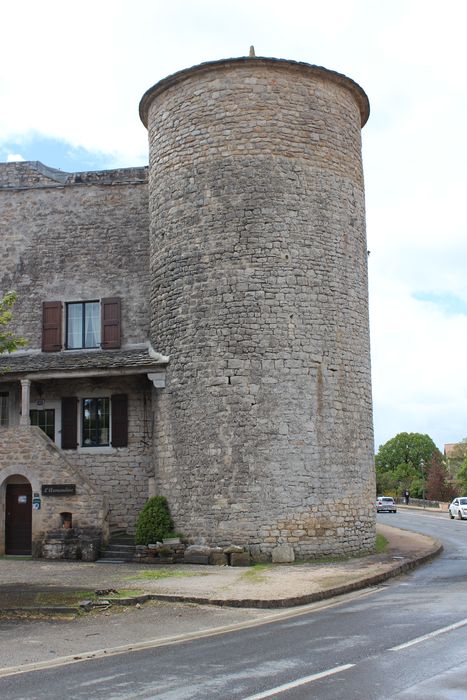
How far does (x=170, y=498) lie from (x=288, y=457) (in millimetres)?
3216

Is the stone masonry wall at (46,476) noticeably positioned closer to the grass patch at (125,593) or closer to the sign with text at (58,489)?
the sign with text at (58,489)

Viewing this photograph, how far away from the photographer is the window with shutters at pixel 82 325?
891 inches

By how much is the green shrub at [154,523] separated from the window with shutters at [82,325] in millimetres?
5235

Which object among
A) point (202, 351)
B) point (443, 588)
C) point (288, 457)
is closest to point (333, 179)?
point (202, 351)

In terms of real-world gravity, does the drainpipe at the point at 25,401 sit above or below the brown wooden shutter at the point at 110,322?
below

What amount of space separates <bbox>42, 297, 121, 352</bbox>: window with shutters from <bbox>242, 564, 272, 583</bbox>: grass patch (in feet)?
26.6

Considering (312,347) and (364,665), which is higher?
(312,347)

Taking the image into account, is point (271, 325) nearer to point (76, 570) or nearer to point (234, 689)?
point (76, 570)

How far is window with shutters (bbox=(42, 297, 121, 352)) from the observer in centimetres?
2264

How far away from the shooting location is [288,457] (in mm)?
18094

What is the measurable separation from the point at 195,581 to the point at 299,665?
7121mm

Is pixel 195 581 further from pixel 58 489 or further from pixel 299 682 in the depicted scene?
pixel 299 682

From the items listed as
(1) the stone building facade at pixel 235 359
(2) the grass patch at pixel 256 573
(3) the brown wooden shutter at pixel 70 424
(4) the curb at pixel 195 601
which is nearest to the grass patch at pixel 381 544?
(1) the stone building facade at pixel 235 359

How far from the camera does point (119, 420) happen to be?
21.5 meters
